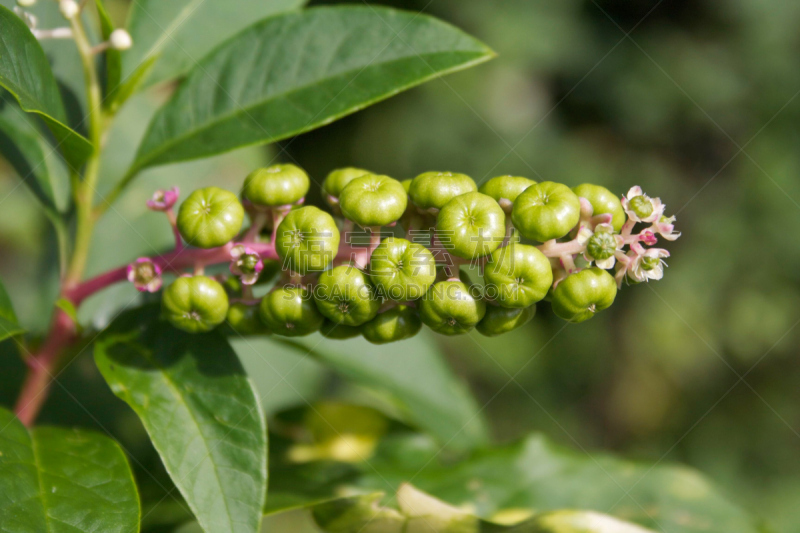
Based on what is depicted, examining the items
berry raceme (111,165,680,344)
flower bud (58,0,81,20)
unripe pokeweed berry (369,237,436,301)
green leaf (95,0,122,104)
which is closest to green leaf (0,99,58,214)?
green leaf (95,0,122,104)

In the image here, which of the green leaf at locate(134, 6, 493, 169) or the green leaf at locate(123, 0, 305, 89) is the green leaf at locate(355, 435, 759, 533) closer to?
the green leaf at locate(134, 6, 493, 169)

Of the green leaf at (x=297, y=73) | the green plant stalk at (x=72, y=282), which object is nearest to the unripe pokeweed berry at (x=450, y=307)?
the green leaf at (x=297, y=73)

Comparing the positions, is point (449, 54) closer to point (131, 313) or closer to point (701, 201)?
point (131, 313)

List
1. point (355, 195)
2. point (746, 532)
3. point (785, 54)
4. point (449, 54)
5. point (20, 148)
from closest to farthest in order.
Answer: point (355, 195)
point (449, 54)
point (20, 148)
point (746, 532)
point (785, 54)

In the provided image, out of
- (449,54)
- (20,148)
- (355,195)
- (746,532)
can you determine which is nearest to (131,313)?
(20,148)

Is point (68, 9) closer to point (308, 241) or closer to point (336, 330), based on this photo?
point (308, 241)

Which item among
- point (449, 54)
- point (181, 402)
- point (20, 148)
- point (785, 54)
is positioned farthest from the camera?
point (785, 54)

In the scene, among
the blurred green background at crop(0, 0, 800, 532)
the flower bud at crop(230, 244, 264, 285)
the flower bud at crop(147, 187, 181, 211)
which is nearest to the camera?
the flower bud at crop(230, 244, 264, 285)
